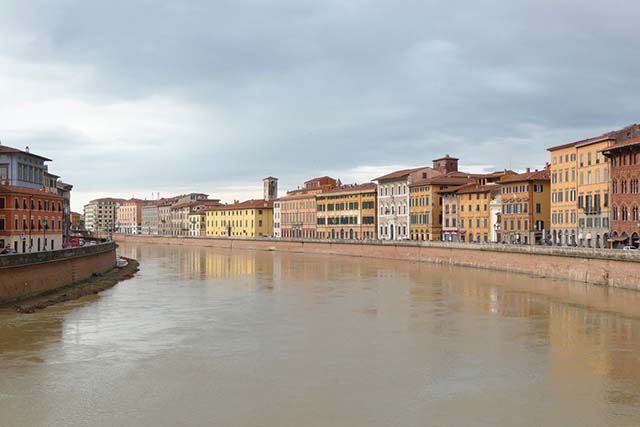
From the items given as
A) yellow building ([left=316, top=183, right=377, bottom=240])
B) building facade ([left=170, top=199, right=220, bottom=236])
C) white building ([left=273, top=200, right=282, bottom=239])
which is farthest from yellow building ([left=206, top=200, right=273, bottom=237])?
yellow building ([left=316, top=183, right=377, bottom=240])

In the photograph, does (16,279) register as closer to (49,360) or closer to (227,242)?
(49,360)

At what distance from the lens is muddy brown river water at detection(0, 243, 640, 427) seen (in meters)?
17.8

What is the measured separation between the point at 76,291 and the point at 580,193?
146 feet

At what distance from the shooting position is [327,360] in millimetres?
23594

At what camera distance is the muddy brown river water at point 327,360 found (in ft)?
58.3

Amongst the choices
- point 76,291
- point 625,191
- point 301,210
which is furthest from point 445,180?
point 76,291

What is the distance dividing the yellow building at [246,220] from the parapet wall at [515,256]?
27273 mm

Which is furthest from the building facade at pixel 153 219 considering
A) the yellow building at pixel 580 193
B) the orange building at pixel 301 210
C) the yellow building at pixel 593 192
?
the yellow building at pixel 593 192

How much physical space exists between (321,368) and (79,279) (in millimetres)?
31290

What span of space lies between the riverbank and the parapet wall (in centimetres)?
3220

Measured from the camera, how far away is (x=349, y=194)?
106500 millimetres

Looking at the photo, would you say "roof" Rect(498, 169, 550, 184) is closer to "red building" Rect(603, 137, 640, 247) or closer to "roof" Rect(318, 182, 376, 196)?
"red building" Rect(603, 137, 640, 247)

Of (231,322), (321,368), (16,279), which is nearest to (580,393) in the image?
(321,368)

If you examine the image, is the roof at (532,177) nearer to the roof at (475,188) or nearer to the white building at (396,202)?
the roof at (475,188)
